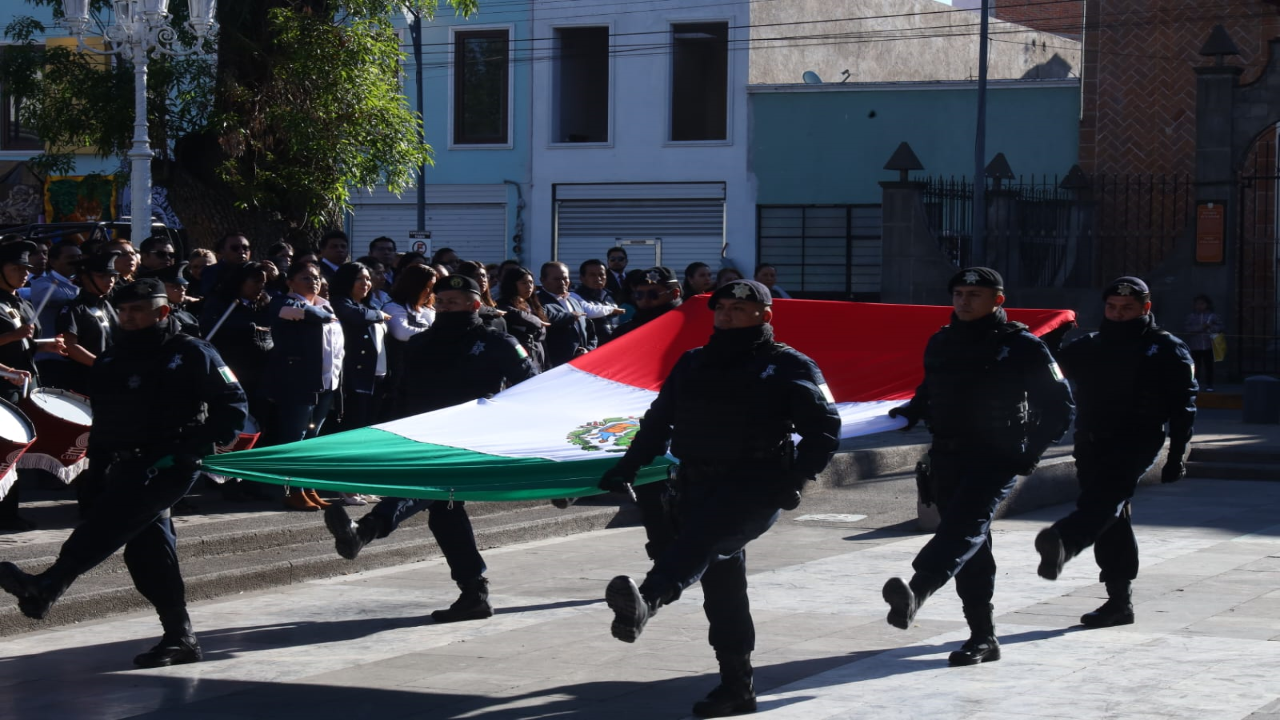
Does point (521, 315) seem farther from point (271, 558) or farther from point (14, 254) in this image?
point (14, 254)

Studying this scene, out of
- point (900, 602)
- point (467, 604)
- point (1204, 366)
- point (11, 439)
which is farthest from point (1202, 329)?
point (11, 439)

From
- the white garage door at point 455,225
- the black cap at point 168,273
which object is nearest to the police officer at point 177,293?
the black cap at point 168,273

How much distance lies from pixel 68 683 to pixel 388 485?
5.66 ft

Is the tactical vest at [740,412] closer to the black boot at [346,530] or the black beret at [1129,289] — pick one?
the black boot at [346,530]

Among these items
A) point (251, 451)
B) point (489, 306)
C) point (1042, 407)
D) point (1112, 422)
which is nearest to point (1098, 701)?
point (1042, 407)

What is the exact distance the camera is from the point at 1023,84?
34.6 meters

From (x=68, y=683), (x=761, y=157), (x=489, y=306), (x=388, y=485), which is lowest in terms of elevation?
(x=68, y=683)

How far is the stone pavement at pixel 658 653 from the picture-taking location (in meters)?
7.15

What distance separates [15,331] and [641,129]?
2759cm

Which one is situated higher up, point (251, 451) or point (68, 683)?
point (251, 451)

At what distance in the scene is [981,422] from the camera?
7.89m

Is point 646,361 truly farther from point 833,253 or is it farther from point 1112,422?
point 833,253

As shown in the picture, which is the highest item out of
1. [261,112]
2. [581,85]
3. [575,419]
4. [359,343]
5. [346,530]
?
[581,85]

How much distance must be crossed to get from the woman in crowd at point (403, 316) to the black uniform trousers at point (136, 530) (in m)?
2.09
